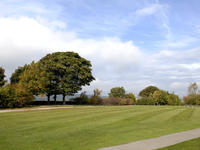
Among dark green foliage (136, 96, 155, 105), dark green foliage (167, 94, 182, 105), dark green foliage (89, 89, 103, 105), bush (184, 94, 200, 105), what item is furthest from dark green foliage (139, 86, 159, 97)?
dark green foliage (89, 89, 103, 105)

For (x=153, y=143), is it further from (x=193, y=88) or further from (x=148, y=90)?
(x=148, y=90)

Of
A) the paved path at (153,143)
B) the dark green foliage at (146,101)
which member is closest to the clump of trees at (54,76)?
the dark green foliage at (146,101)

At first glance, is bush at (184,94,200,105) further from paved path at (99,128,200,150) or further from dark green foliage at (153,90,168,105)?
paved path at (99,128,200,150)

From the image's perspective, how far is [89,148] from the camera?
738 centimetres

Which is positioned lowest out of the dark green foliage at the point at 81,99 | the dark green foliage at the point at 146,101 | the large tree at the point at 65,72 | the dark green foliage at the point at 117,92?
the dark green foliage at the point at 146,101

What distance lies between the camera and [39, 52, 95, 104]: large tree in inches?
1689

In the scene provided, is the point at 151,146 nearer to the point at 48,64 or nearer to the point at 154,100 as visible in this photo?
the point at 48,64

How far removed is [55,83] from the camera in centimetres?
4391

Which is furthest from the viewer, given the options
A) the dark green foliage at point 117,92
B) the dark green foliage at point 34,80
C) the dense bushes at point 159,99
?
the dark green foliage at point 117,92

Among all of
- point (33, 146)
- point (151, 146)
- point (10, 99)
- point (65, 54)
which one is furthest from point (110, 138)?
point (65, 54)

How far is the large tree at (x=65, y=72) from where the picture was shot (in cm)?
4291

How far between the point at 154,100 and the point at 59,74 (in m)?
30.3

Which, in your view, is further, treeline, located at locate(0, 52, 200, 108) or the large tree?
the large tree

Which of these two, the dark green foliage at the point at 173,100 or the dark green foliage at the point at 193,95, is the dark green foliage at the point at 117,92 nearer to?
the dark green foliage at the point at 173,100
